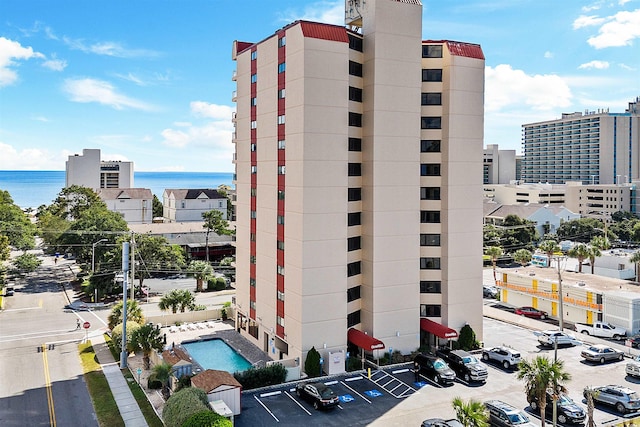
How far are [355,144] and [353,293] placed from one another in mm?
12345

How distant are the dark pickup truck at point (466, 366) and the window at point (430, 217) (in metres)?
11.1

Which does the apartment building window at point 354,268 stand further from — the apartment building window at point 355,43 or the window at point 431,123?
the apartment building window at point 355,43

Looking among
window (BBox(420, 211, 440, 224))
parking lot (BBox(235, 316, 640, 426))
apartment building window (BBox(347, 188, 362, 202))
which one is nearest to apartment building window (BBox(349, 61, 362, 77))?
apartment building window (BBox(347, 188, 362, 202))

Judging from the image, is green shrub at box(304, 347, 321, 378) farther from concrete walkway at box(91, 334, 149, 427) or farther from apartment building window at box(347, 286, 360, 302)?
concrete walkway at box(91, 334, 149, 427)

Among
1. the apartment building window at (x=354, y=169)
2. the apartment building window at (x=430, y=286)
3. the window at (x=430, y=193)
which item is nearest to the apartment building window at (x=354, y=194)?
the apartment building window at (x=354, y=169)

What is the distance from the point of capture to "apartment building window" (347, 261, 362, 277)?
41.7 m

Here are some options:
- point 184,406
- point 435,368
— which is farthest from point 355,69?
point 184,406

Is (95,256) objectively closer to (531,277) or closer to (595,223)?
(531,277)

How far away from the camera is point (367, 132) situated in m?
41.7

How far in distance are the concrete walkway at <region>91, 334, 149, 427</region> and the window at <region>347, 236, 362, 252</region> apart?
63.8 ft

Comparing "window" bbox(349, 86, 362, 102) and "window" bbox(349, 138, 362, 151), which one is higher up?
"window" bbox(349, 86, 362, 102)

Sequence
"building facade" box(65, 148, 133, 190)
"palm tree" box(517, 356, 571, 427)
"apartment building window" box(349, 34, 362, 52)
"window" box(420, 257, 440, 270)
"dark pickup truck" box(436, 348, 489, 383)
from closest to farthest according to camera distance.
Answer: "palm tree" box(517, 356, 571, 427)
"dark pickup truck" box(436, 348, 489, 383)
"apartment building window" box(349, 34, 362, 52)
"window" box(420, 257, 440, 270)
"building facade" box(65, 148, 133, 190)

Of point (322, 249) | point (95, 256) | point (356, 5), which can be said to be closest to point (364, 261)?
point (322, 249)

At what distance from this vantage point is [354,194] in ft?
138
